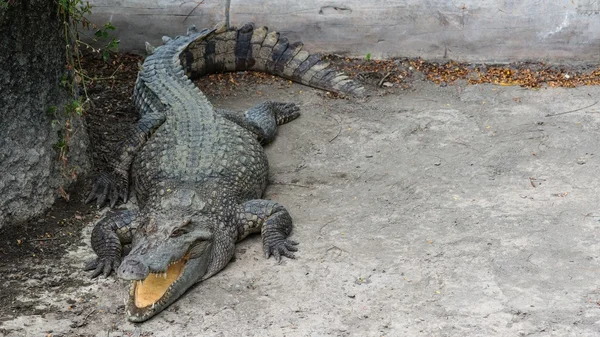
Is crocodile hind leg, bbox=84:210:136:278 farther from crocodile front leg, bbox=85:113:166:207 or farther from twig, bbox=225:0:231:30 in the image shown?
twig, bbox=225:0:231:30

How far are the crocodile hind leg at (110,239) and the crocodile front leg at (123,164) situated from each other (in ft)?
1.48

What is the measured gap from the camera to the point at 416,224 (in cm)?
523

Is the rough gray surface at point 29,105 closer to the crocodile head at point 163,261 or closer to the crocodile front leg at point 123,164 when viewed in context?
the crocodile front leg at point 123,164

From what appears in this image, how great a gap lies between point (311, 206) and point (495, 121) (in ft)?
6.26

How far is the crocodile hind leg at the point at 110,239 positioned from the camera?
16.0 ft

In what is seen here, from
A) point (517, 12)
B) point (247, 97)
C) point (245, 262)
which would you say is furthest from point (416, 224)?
point (517, 12)

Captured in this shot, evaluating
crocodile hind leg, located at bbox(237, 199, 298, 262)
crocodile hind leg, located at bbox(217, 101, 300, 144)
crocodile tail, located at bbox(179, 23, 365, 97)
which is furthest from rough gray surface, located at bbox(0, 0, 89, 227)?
crocodile tail, located at bbox(179, 23, 365, 97)

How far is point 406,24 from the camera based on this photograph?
7.50 m

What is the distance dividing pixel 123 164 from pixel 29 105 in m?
1.02

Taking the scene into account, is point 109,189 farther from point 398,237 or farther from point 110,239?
point 398,237

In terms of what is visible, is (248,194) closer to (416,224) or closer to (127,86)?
(416,224)

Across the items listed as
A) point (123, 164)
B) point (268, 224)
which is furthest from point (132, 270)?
point (123, 164)

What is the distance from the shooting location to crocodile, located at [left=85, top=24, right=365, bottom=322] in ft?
15.3

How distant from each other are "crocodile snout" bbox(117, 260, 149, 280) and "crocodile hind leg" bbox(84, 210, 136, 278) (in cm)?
55
